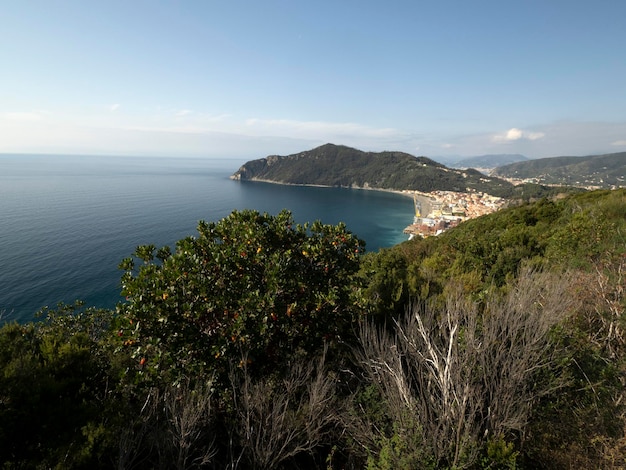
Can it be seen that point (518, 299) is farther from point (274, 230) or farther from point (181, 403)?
point (181, 403)

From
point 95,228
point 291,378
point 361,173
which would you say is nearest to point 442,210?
point 361,173

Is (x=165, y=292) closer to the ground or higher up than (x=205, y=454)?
higher up

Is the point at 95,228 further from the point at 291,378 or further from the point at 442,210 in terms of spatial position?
the point at 442,210

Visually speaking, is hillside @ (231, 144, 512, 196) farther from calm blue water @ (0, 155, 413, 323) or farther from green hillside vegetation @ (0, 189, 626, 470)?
green hillside vegetation @ (0, 189, 626, 470)

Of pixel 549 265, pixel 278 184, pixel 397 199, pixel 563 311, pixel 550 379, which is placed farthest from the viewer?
pixel 278 184

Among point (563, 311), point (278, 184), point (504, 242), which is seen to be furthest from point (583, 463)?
point (278, 184)
